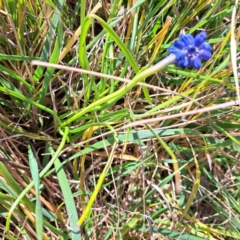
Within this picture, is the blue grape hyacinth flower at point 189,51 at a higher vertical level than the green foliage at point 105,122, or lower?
higher

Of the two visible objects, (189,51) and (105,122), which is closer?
Result: (189,51)

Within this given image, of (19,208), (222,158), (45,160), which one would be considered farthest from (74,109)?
(222,158)

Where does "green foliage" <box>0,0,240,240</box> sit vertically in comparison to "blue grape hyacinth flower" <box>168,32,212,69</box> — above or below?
below

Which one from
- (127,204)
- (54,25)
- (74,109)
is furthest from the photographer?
(127,204)

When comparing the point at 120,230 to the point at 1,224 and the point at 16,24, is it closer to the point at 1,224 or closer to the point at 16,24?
the point at 1,224

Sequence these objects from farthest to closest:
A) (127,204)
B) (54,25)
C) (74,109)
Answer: (127,204) < (74,109) < (54,25)

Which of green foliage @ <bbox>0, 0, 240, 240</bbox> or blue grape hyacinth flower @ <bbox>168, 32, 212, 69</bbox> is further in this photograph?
green foliage @ <bbox>0, 0, 240, 240</bbox>

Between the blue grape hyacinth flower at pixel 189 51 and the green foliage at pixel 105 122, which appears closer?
the blue grape hyacinth flower at pixel 189 51

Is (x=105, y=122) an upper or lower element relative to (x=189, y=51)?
lower
